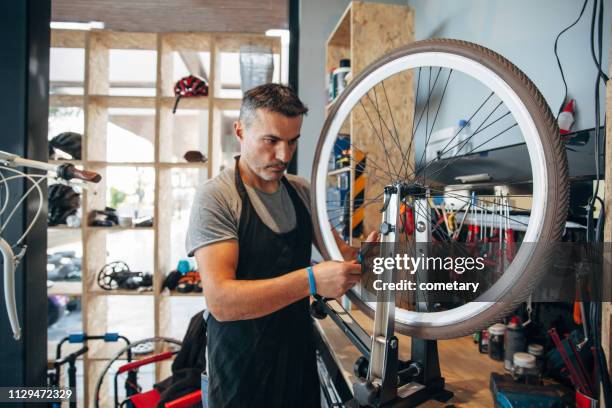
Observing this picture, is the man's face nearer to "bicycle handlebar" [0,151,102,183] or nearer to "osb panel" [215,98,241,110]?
"bicycle handlebar" [0,151,102,183]

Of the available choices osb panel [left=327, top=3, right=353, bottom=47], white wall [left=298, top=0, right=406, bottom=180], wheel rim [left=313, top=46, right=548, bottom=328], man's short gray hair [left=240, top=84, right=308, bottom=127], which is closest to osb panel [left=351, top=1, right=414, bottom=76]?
osb panel [left=327, top=3, right=353, bottom=47]

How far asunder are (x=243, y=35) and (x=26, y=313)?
2190 mm

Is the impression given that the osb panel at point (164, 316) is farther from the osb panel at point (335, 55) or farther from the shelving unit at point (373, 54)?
the osb panel at point (335, 55)

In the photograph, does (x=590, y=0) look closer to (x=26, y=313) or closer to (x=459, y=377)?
(x=459, y=377)


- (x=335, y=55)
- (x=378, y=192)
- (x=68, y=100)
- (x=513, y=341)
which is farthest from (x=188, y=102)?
(x=513, y=341)

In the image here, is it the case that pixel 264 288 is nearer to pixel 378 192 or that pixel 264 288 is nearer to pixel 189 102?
pixel 378 192

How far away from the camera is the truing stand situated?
795 mm

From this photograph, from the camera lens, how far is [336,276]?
2.80 feet

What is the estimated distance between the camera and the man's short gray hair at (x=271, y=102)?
39.1 inches

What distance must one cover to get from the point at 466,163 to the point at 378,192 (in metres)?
0.64

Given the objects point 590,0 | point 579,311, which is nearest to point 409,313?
point 579,311

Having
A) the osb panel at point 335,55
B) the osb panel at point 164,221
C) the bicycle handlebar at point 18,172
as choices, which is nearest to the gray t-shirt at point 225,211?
the bicycle handlebar at point 18,172

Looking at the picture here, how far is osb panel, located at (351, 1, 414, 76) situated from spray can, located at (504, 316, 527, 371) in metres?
1.37

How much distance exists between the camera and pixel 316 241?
1.22 m
